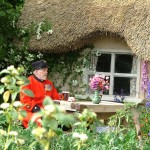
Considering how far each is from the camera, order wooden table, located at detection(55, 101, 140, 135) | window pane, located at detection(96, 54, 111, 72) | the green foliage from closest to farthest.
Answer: the green foliage → wooden table, located at detection(55, 101, 140, 135) → window pane, located at detection(96, 54, 111, 72)

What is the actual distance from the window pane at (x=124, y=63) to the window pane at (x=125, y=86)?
6.0 inches

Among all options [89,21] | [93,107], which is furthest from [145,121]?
[89,21]

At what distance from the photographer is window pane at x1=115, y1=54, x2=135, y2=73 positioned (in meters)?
8.87

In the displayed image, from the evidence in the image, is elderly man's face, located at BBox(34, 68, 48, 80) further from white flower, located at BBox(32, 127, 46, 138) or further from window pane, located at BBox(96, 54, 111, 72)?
white flower, located at BBox(32, 127, 46, 138)

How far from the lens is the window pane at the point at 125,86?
8844mm

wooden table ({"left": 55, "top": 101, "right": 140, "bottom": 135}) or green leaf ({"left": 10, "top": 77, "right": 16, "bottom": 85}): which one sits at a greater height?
green leaf ({"left": 10, "top": 77, "right": 16, "bottom": 85})

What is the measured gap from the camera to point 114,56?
29.2 feet

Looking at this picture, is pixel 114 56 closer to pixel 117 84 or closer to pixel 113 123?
pixel 117 84

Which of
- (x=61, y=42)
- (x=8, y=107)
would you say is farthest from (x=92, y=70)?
(x=8, y=107)

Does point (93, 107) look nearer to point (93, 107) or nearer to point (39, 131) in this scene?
point (93, 107)

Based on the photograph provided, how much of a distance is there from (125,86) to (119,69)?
339 millimetres

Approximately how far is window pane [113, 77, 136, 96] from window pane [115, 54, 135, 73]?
153 millimetres

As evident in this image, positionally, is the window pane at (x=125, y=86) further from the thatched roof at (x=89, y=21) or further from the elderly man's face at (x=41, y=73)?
the elderly man's face at (x=41, y=73)

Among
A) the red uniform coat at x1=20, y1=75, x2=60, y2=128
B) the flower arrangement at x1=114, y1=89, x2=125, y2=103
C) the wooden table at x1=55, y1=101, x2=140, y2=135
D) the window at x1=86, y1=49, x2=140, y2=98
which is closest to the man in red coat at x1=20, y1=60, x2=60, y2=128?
the red uniform coat at x1=20, y1=75, x2=60, y2=128
